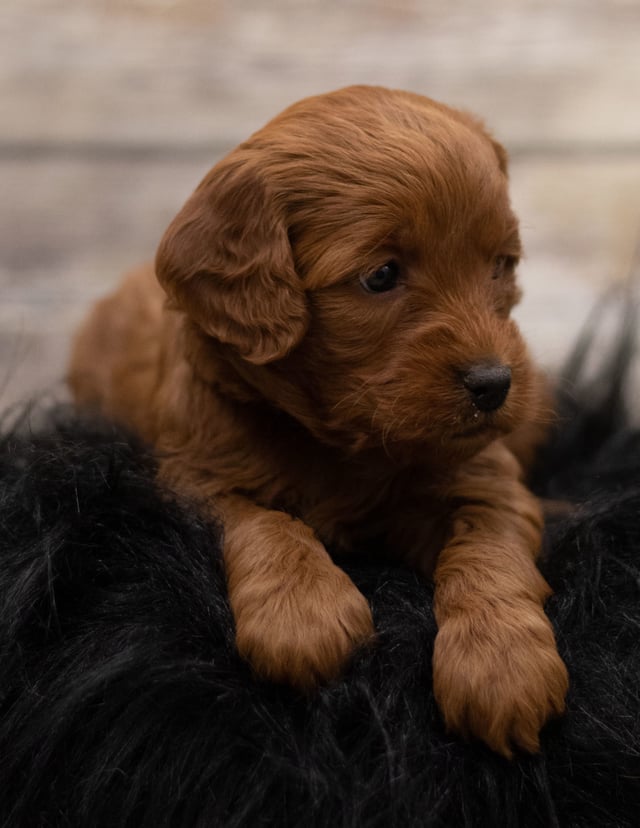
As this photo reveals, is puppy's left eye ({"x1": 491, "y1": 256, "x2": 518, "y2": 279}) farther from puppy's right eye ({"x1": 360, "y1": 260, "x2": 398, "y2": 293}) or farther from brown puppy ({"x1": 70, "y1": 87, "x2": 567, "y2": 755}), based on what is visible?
puppy's right eye ({"x1": 360, "y1": 260, "x2": 398, "y2": 293})

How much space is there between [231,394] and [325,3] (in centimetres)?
173

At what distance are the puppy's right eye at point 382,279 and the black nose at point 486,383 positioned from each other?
154mm

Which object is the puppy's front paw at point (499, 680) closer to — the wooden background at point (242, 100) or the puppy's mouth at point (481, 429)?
the puppy's mouth at point (481, 429)

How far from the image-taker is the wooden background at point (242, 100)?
2.68 metres

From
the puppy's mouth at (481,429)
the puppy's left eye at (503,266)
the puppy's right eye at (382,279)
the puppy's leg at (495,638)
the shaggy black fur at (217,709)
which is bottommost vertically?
the shaggy black fur at (217,709)

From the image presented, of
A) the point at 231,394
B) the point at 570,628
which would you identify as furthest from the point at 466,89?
the point at 570,628

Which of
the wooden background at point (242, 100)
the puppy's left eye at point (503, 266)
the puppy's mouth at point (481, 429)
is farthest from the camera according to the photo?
the wooden background at point (242, 100)

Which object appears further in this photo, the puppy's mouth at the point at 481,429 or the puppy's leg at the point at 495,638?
the puppy's mouth at the point at 481,429

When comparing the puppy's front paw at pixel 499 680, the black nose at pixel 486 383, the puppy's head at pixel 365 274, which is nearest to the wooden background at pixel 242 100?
the puppy's head at pixel 365 274

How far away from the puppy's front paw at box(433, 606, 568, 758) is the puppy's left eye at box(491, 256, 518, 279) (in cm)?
44

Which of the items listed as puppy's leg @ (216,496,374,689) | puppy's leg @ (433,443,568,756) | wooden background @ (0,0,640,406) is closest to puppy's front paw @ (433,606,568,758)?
puppy's leg @ (433,443,568,756)

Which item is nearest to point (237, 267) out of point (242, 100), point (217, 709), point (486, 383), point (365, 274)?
point (365, 274)

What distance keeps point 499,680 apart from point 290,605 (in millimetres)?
233

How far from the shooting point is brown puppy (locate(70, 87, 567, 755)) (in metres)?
1.11
